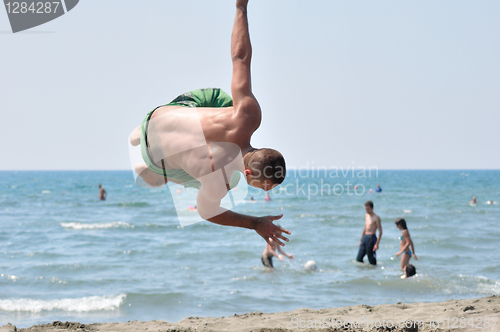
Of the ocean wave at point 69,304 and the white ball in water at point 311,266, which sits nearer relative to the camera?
the ocean wave at point 69,304

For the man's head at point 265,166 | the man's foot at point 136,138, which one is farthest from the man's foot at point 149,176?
the man's head at point 265,166

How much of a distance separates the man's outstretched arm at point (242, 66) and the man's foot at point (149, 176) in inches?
49.2

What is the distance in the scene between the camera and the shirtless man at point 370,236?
13133mm

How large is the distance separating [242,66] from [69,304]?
843 cm

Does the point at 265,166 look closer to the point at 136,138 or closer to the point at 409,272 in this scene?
the point at 136,138

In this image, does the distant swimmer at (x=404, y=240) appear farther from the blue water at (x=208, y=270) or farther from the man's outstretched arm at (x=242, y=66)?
the man's outstretched arm at (x=242, y=66)

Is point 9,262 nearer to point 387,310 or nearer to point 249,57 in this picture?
point 387,310

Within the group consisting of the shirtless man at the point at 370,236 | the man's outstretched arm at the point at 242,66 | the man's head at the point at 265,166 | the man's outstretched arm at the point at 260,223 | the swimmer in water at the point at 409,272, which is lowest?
the swimmer in water at the point at 409,272

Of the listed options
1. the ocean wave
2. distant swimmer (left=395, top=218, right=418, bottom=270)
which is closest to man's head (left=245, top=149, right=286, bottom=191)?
the ocean wave

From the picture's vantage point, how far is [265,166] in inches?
123

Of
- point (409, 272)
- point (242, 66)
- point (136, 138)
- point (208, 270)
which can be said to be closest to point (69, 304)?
point (208, 270)

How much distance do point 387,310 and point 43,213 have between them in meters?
26.9

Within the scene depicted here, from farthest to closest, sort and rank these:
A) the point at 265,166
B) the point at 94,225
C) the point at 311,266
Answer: the point at 94,225 → the point at 311,266 → the point at 265,166

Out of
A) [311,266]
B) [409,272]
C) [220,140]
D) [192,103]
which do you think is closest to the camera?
[220,140]
